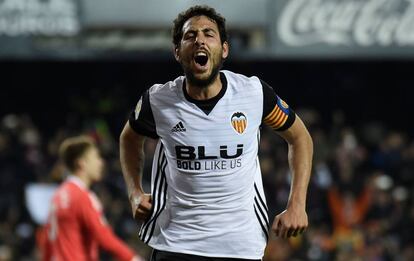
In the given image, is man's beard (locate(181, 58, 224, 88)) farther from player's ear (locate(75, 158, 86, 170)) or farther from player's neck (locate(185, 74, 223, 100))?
player's ear (locate(75, 158, 86, 170))

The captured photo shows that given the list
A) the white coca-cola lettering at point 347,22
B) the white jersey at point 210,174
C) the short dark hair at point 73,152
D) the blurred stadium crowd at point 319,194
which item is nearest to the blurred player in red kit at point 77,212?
the short dark hair at point 73,152

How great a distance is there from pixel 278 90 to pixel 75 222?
9.61 metres

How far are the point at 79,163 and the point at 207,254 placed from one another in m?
2.61

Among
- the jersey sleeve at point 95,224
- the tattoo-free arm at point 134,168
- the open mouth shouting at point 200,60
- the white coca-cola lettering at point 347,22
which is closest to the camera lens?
the open mouth shouting at point 200,60

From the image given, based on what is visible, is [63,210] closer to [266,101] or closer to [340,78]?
[266,101]

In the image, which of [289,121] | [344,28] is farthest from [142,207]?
[344,28]

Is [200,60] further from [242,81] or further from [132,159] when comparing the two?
[132,159]

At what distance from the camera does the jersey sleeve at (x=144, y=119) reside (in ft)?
14.3

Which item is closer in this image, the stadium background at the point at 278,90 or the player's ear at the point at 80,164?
the player's ear at the point at 80,164

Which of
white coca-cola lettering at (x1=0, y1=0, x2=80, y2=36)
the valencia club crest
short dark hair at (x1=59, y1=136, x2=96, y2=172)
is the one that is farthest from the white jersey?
white coca-cola lettering at (x1=0, y1=0, x2=80, y2=36)

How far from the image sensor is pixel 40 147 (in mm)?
12844

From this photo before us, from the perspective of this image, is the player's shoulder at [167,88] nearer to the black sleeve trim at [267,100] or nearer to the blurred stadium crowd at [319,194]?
the black sleeve trim at [267,100]

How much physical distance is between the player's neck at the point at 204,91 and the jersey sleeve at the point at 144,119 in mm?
185

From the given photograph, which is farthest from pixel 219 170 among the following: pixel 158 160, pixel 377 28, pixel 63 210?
pixel 377 28
